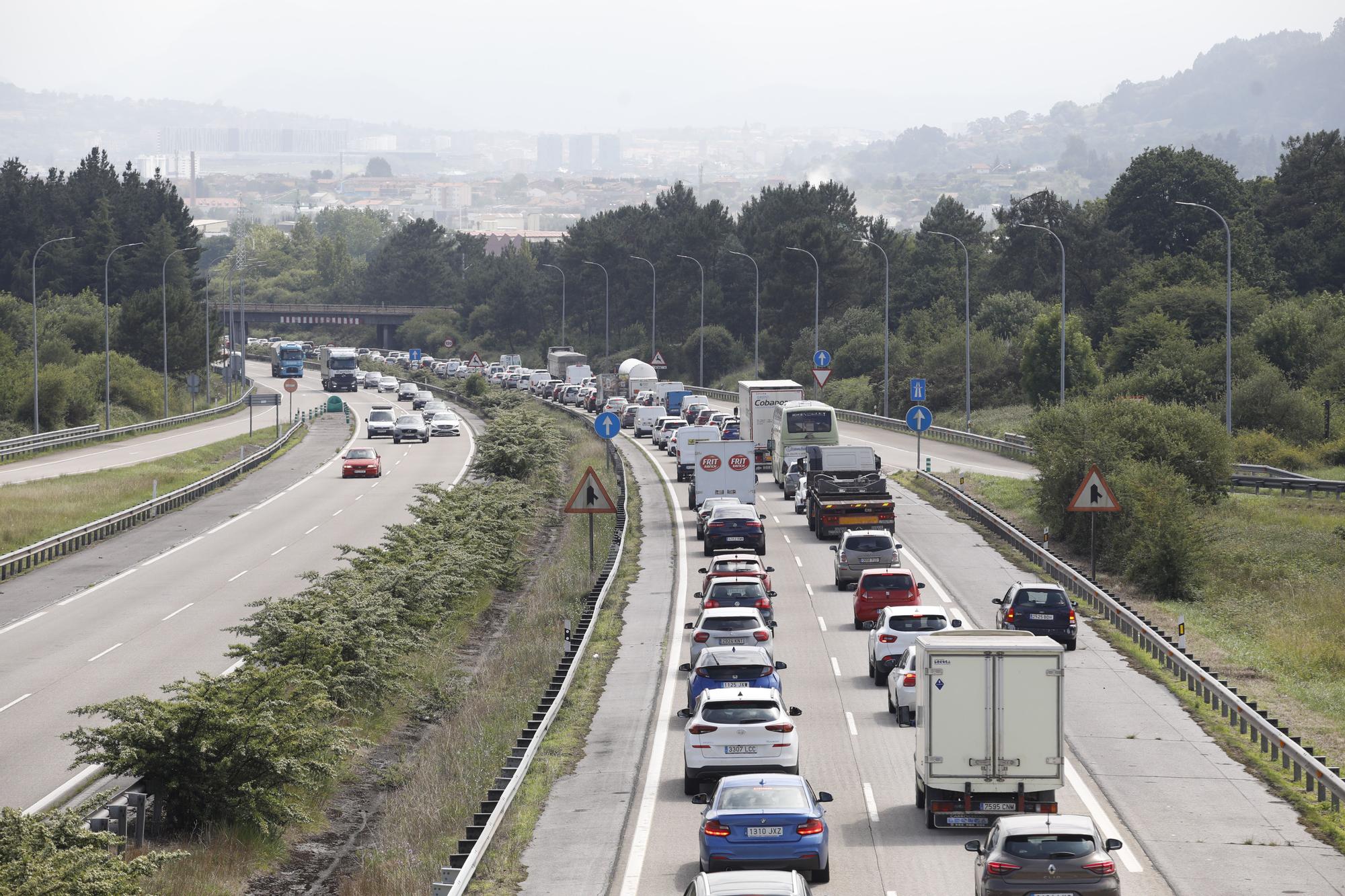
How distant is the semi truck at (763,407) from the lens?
2552 inches

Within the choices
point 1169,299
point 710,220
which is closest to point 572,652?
point 1169,299

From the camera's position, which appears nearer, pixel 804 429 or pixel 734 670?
pixel 734 670

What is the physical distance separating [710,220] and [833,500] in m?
98.2

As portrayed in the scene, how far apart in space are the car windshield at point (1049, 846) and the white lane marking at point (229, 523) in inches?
1664

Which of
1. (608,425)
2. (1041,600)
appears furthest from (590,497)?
(608,425)

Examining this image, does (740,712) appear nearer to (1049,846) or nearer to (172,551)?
(1049,846)

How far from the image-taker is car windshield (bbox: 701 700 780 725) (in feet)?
68.2

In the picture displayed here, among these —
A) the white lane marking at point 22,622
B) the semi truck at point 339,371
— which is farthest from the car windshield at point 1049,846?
the semi truck at point 339,371

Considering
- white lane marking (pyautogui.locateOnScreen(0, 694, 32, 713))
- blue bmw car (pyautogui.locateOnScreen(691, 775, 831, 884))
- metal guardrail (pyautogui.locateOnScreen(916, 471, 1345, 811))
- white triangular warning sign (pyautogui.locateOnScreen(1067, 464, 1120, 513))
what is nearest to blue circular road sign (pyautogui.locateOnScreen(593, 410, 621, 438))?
metal guardrail (pyautogui.locateOnScreen(916, 471, 1345, 811))

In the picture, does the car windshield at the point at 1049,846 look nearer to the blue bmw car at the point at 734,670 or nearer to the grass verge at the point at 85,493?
the blue bmw car at the point at 734,670

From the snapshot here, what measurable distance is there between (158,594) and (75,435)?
136 feet

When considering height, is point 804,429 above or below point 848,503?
above

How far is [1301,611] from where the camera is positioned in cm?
3916

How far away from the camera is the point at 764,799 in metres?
17.0
